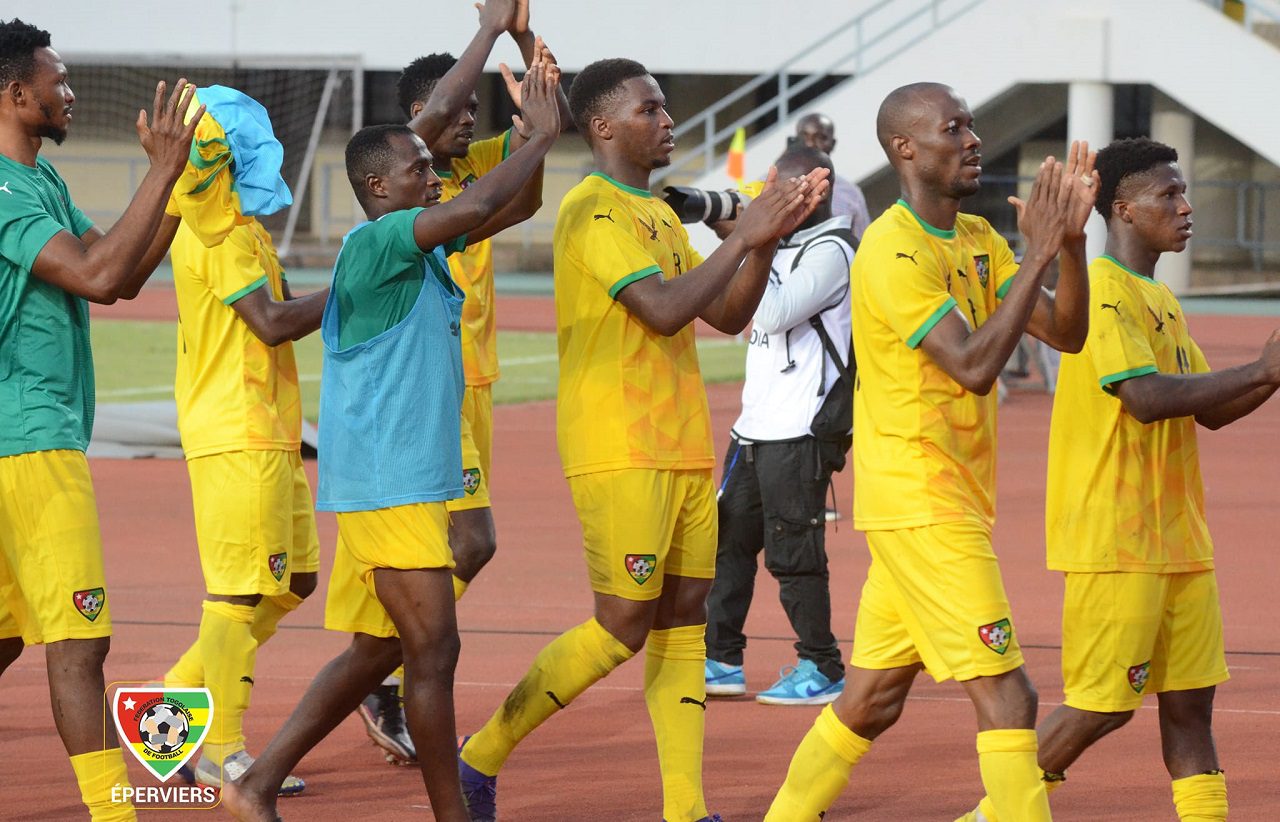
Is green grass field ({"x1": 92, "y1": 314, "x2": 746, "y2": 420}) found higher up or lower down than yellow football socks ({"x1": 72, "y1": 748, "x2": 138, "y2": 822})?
higher up

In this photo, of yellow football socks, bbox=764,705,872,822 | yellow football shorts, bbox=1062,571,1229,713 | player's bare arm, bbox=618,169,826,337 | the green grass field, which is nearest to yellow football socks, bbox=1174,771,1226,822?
yellow football shorts, bbox=1062,571,1229,713

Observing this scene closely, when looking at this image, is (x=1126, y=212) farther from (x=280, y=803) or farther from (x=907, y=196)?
(x=280, y=803)

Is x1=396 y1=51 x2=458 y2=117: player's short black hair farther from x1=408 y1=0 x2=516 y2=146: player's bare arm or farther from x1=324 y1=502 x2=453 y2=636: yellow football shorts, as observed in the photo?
x1=324 y1=502 x2=453 y2=636: yellow football shorts

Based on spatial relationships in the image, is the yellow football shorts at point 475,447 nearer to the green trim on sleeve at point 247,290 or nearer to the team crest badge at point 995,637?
the green trim on sleeve at point 247,290

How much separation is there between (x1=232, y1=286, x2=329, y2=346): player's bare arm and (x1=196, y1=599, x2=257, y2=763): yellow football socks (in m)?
0.95

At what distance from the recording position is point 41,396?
548cm

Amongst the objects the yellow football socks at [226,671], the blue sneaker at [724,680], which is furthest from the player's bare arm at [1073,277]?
the blue sneaker at [724,680]

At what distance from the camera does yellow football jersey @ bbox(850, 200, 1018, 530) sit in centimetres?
529

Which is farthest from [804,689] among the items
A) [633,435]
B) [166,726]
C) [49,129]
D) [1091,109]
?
[1091,109]

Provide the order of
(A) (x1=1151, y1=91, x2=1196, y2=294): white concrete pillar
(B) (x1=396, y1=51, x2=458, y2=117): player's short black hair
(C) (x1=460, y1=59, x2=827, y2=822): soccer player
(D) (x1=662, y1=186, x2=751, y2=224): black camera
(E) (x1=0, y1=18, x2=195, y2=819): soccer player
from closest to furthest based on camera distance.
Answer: (E) (x1=0, y1=18, x2=195, y2=819): soccer player
(C) (x1=460, y1=59, x2=827, y2=822): soccer player
(D) (x1=662, y1=186, x2=751, y2=224): black camera
(B) (x1=396, y1=51, x2=458, y2=117): player's short black hair
(A) (x1=1151, y1=91, x2=1196, y2=294): white concrete pillar

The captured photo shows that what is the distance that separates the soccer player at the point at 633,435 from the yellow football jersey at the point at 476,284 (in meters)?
1.22

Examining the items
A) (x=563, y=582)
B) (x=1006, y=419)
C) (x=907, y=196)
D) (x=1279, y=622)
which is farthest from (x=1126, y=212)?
(x=1006, y=419)

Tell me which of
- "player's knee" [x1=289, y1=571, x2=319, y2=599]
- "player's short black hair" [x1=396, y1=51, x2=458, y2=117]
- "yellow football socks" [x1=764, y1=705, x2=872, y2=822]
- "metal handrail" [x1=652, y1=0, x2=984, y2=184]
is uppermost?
"metal handrail" [x1=652, y1=0, x2=984, y2=184]

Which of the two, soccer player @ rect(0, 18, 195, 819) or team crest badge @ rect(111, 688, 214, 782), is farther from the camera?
team crest badge @ rect(111, 688, 214, 782)
